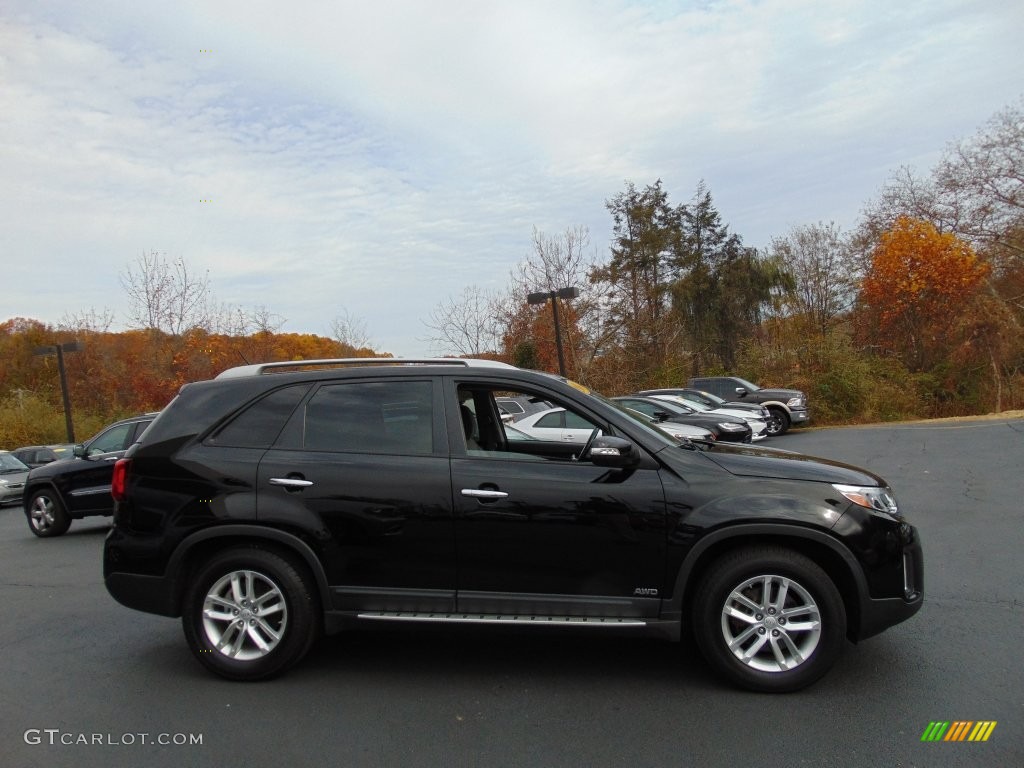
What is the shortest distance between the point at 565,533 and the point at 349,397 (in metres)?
1.54

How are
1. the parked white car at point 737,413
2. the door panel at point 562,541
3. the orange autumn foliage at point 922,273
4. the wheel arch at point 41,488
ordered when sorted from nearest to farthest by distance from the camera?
the door panel at point 562,541 < the wheel arch at point 41,488 < the parked white car at point 737,413 < the orange autumn foliage at point 922,273

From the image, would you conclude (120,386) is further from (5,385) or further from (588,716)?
(588,716)

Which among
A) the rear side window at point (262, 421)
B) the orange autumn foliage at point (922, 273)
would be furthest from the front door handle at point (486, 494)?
the orange autumn foliage at point (922, 273)

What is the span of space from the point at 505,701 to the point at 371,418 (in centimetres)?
175

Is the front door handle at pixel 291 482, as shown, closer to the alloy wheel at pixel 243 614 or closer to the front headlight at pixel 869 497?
the alloy wheel at pixel 243 614

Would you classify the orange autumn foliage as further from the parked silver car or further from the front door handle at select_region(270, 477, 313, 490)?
the front door handle at select_region(270, 477, 313, 490)

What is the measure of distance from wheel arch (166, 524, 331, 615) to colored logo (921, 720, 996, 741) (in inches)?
122

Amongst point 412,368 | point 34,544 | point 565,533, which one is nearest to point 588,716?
point 565,533

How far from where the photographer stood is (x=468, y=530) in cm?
404

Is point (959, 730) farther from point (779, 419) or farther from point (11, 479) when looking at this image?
point (11, 479)

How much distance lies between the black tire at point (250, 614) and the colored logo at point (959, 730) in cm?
318

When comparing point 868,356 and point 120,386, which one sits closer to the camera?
point 868,356

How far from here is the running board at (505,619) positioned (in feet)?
12.9

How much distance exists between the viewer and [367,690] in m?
4.11
